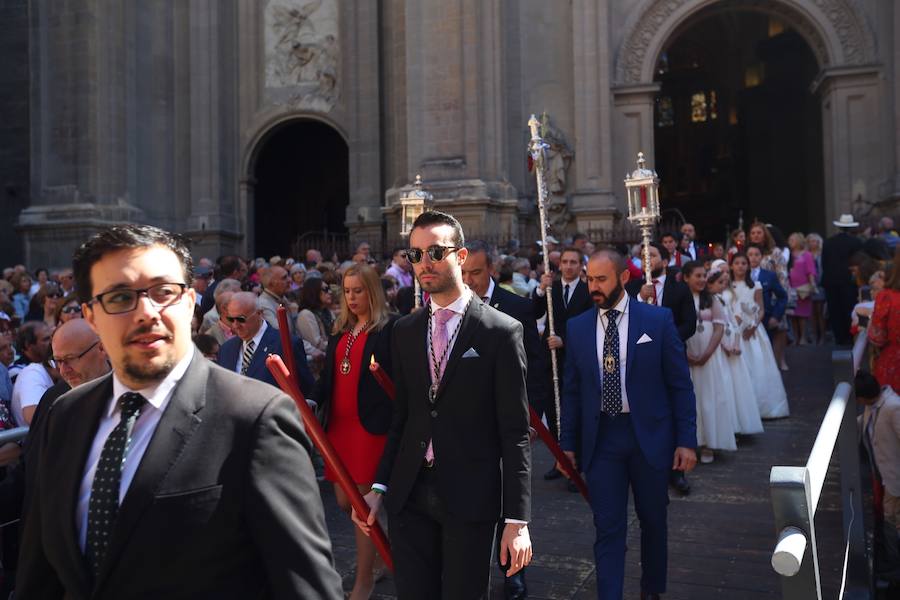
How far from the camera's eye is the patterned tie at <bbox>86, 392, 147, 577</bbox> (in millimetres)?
2164

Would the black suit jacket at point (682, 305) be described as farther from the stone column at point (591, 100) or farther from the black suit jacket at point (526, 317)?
the stone column at point (591, 100)

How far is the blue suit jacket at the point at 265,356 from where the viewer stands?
5.90 m

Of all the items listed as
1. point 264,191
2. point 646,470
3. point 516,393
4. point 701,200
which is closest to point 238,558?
point 516,393

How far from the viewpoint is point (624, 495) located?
5148 mm

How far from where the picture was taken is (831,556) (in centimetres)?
633

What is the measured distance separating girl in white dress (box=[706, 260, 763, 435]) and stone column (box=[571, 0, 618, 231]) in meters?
11.5

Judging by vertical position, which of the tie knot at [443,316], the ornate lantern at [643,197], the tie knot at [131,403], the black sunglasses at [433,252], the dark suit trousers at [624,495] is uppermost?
the ornate lantern at [643,197]

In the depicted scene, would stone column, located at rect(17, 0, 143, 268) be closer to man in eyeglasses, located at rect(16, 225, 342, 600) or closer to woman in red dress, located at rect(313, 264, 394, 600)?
woman in red dress, located at rect(313, 264, 394, 600)

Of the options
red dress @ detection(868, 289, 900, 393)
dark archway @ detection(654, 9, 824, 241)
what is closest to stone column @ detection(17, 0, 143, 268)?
dark archway @ detection(654, 9, 824, 241)

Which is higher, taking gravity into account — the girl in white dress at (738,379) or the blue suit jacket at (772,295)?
the blue suit jacket at (772,295)

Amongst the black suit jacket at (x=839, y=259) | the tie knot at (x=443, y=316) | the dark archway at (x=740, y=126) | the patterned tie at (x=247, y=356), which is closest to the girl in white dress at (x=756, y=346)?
the black suit jacket at (x=839, y=259)

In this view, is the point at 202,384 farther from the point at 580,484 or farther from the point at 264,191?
the point at 264,191

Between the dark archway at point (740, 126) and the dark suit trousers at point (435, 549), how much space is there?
86.8 feet

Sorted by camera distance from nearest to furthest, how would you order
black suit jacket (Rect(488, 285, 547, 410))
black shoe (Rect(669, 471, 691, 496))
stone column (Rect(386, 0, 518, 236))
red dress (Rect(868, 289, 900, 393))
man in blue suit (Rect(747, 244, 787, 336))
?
black suit jacket (Rect(488, 285, 547, 410)) < red dress (Rect(868, 289, 900, 393)) < black shoe (Rect(669, 471, 691, 496)) < man in blue suit (Rect(747, 244, 787, 336)) < stone column (Rect(386, 0, 518, 236))
